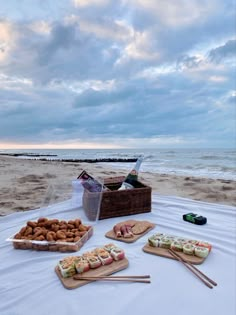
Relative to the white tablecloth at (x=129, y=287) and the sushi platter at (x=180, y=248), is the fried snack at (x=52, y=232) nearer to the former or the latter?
the white tablecloth at (x=129, y=287)

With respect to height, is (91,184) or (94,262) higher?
(91,184)

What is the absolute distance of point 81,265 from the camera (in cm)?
77

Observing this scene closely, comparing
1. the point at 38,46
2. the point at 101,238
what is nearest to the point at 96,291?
the point at 101,238

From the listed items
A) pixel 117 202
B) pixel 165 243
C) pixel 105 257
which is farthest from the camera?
pixel 117 202

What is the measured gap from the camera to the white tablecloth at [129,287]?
25.5 inches

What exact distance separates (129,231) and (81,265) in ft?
1.19

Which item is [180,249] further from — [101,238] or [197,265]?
[101,238]

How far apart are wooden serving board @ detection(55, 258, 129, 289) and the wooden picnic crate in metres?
0.49

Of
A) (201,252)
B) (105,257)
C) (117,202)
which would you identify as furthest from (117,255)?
(117,202)

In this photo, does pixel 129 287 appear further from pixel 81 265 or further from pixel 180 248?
pixel 180 248

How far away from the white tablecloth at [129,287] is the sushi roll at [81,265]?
0.06 metres

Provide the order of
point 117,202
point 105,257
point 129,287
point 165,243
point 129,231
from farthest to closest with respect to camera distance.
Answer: point 117,202 < point 129,231 < point 165,243 < point 105,257 < point 129,287

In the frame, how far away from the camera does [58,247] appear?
937mm

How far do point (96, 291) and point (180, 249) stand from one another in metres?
0.37
